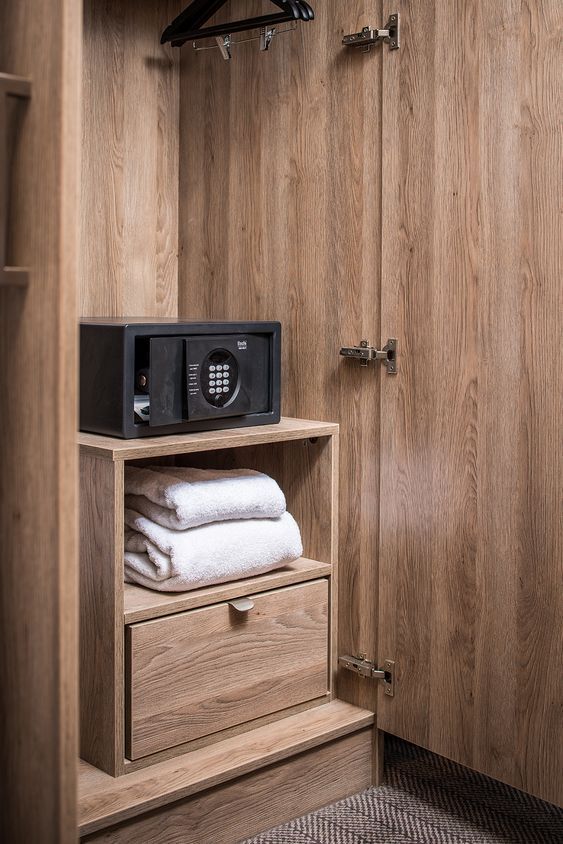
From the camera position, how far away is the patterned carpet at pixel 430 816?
5.75 ft

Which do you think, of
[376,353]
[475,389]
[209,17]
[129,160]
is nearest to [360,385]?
[376,353]

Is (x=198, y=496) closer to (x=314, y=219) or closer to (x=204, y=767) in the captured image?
(x=204, y=767)

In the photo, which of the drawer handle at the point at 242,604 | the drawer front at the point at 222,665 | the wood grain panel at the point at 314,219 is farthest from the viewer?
the wood grain panel at the point at 314,219

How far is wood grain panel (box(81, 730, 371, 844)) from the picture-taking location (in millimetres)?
1601

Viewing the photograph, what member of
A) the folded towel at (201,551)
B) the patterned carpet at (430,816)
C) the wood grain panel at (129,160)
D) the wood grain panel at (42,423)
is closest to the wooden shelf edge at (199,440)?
the folded towel at (201,551)

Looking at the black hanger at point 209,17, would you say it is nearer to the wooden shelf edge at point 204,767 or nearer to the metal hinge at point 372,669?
the metal hinge at point 372,669

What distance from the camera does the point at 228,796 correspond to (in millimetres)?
1697

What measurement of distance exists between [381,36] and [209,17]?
1.47 ft

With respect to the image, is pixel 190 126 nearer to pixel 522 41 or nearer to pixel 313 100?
pixel 313 100

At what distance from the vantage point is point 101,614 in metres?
1.65

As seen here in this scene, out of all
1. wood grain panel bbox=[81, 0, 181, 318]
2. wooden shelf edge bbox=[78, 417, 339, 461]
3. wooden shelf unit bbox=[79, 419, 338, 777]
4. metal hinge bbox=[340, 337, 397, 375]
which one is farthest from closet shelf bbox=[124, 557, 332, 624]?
wood grain panel bbox=[81, 0, 181, 318]

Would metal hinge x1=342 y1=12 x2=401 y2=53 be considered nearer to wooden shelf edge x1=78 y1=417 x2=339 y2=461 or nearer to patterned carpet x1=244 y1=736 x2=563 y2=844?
wooden shelf edge x1=78 y1=417 x2=339 y2=461

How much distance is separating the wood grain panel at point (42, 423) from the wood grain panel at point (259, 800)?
421 mm

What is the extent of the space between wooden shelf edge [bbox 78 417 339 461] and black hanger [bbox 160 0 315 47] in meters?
0.79
